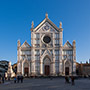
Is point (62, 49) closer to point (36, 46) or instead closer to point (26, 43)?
point (36, 46)

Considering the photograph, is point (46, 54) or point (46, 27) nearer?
point (46, 54)

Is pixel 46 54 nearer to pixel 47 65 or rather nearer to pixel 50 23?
pixel 47 65

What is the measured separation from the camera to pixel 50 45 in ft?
165

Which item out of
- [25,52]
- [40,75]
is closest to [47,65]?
[40,75]

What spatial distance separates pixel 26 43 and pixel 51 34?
328 inches

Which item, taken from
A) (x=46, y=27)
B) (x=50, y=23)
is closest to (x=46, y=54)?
A: (x=46, y=27)

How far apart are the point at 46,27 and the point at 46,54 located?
8.63 meters

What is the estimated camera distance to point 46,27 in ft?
168

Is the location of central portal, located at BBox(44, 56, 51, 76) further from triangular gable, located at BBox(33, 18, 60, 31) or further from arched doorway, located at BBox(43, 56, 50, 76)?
triangular gable, located at BBox(33, 18, 60, 31)

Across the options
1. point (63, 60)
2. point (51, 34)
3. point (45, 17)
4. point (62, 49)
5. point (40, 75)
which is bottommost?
point (40, 75)

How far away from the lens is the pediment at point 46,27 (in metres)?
50.9

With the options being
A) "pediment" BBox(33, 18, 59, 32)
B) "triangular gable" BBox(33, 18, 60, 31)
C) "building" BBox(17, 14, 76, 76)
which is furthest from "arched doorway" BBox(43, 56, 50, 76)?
"triangular gable" BBox(33, 18, 60, 31)

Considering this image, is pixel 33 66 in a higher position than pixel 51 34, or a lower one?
lower

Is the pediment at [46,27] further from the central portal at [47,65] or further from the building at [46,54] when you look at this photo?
the central portal at [47,65]
